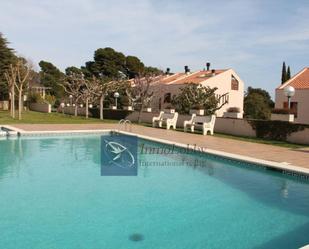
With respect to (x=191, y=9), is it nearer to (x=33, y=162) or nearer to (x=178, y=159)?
(x=178, y=159)

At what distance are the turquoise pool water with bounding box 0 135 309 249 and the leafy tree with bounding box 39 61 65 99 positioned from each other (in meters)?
50.4

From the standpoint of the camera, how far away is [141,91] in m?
27.0

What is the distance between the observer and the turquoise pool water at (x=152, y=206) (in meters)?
5.05

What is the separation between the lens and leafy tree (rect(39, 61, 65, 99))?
207 ft

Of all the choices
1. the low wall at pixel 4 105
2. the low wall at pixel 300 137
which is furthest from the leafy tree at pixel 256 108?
the low wall at pixel 4 105

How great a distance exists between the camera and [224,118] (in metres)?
19.1

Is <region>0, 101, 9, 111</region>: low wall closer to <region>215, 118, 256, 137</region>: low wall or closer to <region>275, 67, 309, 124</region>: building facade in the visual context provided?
→ <region>215, 118, 256, 137</region>: low wall

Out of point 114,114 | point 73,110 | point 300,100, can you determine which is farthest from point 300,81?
point 73,110

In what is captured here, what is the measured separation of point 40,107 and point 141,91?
70.4ft

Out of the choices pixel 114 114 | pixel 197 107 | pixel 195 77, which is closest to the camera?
pixel 197 107

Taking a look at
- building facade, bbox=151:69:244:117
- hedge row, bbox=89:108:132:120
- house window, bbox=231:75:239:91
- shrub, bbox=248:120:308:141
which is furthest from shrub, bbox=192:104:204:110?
house window, bbox=231:75:239:91

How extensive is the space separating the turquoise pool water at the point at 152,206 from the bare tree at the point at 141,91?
16.0 m

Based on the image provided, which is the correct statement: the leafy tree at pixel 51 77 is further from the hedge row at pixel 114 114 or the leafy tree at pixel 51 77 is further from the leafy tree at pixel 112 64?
the hedge row at pixel 114 114

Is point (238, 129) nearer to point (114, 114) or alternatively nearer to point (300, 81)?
point (300, 81)
